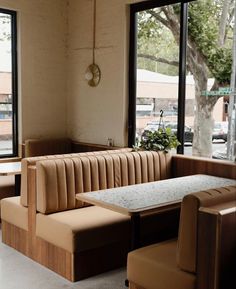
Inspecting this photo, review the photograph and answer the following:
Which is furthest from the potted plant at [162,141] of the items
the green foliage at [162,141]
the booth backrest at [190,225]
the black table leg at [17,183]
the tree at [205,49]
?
the booth backrest at [190,225]

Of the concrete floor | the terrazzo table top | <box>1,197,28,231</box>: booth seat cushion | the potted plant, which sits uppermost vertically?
the potted plant

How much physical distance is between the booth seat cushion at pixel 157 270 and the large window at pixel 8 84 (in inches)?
134

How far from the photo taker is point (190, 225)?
2.37 m

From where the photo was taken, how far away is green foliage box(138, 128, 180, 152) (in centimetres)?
464

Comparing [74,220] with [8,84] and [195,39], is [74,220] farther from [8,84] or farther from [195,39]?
[8,84]

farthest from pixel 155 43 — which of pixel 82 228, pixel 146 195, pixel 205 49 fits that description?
pixel 82 228

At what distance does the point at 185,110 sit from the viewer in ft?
15.7

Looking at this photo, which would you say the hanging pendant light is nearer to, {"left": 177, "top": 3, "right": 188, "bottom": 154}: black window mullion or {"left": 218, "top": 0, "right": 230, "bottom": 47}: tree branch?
{"left": 177, "top": 3, "right": 188, "bottom": 154}: black window mullion

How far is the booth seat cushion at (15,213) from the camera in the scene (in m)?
3.88

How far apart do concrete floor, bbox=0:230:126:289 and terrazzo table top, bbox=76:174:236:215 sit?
71 cm

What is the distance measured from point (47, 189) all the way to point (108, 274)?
2.96ft

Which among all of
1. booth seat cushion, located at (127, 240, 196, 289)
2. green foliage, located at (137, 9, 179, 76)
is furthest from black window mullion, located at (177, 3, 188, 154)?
booth seat cushion, located at (127, 240, 196, 289)

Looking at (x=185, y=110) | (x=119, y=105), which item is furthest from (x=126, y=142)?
(x=185, y=110)

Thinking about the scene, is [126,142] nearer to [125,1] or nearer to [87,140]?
[87,140]
